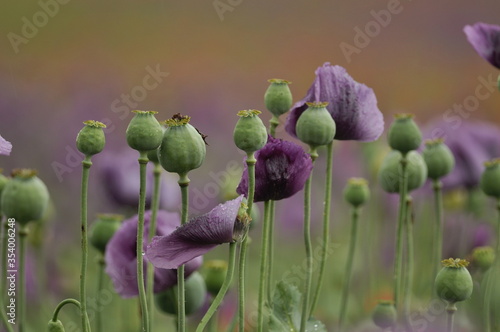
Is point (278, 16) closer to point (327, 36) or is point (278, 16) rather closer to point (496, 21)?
point (327, 36)

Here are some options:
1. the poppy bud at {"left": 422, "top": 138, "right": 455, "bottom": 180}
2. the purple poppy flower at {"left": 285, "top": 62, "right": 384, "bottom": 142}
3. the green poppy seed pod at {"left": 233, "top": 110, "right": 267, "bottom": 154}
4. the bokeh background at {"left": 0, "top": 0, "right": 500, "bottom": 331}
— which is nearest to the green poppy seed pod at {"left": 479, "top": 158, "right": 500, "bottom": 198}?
the poppy bud at {"left": 422, "top": 138, "right": 455, "bottom": 180}

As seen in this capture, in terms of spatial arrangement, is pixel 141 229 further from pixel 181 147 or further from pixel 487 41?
pixel 487 41

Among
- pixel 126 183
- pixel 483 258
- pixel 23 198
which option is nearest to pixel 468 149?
pixel 483 258

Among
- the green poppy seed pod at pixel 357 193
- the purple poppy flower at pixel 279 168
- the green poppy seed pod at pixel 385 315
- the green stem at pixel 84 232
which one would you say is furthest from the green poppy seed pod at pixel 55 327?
the green poppy seed pod at pixel 357 193

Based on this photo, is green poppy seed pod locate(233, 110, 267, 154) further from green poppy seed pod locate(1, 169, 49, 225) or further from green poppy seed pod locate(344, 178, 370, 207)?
green poppy seed pod locate(344, 178, 370, 207)

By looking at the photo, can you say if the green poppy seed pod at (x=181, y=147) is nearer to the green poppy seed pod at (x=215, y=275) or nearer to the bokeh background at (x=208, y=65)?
the green poppy seed pod at (x=215, y=275)
